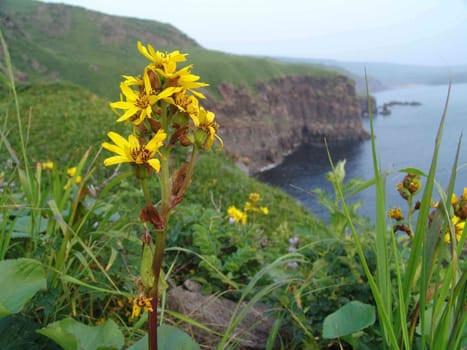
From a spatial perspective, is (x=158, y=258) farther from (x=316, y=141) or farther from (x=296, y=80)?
(x=296, y=80)

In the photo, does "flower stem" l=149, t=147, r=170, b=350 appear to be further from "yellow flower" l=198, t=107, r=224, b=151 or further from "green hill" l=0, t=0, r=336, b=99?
"green hill" l=0, t=0, r=336, b=99

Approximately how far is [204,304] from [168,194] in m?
1.33

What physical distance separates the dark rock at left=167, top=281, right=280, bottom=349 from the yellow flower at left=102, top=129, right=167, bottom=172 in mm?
1165

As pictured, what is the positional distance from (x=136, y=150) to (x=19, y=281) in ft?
2.75

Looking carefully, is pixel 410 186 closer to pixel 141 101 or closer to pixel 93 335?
pixel 141 101

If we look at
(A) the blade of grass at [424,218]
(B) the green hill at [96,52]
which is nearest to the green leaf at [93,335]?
(A) the blade of grass at [424,218]

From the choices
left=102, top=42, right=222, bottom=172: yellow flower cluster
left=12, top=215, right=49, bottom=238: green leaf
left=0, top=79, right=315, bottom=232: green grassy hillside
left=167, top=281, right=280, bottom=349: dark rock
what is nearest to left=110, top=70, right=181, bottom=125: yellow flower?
left=102, top=42, right=222, bottom=172: yellow flower cluster

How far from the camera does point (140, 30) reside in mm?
95938

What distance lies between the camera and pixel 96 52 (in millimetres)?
79500

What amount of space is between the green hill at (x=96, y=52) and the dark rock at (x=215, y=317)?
212 feet

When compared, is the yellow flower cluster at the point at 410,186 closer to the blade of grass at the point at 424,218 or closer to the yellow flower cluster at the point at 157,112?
the blade of grass at the point at 424,218

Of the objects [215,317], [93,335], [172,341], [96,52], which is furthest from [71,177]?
[96,52]

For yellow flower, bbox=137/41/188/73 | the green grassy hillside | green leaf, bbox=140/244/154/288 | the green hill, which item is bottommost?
the green grassy hillside

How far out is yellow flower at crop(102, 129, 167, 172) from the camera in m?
1.06
